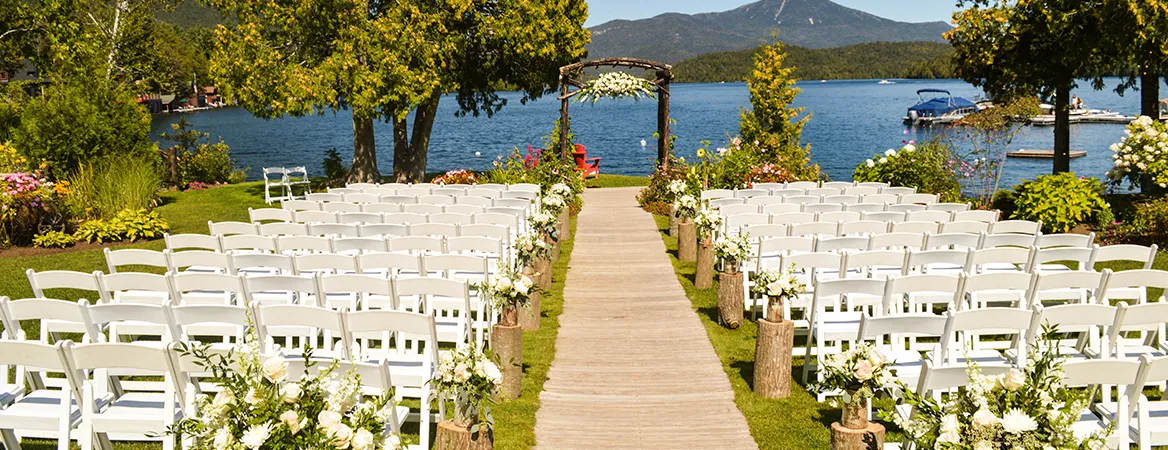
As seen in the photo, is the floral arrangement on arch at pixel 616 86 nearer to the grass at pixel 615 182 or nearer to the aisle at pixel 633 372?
the grass at pixel 615 182

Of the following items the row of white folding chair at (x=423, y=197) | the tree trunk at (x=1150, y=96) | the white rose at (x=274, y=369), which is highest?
the tree trunk at (x=1150, y=96)

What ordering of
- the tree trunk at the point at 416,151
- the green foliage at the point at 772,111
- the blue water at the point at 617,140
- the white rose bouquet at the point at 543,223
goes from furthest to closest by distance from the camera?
the blue water at the point at 617,140, the tree trunk at the point at 416,151, the green foliage at the point at 772,111, the white rose bouquet at the point at 543,223

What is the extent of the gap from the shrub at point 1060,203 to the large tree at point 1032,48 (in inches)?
210

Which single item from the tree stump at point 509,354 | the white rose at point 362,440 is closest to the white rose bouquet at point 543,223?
the tree stump at point 509,354

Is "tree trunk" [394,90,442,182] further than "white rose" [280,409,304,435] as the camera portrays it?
Yes

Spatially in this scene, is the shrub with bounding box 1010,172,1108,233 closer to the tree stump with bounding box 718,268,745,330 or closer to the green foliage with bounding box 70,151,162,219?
the tree stump with bounding box 718,268,745,330

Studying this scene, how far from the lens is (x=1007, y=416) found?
3.52 meters

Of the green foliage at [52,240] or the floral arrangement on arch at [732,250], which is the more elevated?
the floral arrangement on arch at [732,250]

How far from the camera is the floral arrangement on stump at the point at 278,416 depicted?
137 inches

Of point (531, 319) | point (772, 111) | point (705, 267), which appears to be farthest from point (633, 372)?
point (772, 111)

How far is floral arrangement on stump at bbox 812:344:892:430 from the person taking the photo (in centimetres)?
493

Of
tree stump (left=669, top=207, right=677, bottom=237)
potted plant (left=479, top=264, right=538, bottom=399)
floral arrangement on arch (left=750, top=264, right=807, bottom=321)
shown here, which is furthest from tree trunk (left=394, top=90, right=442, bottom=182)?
floral arrangement on arch (left=750, top=264, right=807, bottom=321)

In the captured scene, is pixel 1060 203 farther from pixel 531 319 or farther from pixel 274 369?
pixel 274 369

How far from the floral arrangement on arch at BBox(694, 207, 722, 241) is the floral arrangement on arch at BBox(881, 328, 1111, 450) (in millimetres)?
6630
